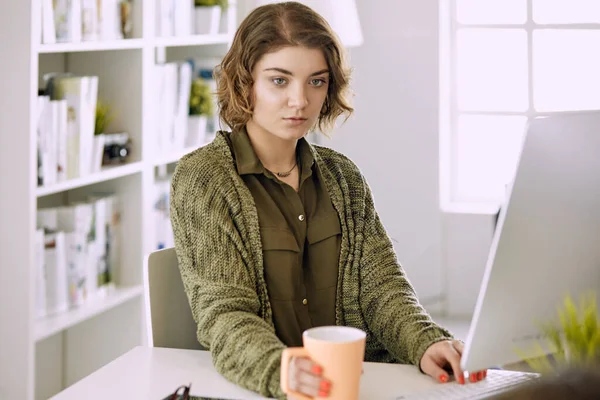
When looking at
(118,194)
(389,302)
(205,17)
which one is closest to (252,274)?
(389,302)

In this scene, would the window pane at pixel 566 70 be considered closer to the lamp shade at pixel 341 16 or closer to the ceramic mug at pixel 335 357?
the lamp shade at pixel 341 16

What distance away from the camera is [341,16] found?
11.1 ft

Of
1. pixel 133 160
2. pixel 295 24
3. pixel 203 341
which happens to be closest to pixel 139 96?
pixel 133 160

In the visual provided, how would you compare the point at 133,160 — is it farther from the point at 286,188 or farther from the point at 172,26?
the point at 286,188

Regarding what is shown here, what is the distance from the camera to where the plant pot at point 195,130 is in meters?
3.33

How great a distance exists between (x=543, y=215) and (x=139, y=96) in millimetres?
1972

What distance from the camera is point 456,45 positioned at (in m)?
4.07

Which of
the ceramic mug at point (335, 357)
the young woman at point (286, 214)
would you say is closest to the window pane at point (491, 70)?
the young woman at point (286, 214)

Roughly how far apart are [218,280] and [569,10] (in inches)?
116

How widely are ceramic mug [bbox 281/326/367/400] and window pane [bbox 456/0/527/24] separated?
10.3 feet

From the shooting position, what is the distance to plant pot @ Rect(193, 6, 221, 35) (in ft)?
11.0

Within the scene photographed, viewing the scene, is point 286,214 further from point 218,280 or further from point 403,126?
point 403,126

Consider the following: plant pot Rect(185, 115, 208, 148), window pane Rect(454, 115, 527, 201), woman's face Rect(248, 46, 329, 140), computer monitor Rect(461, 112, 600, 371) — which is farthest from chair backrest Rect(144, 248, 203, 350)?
window pane Rect(454, 115, 527, 201)

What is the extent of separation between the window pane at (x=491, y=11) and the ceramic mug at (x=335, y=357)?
10.3 feet
